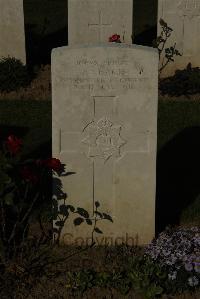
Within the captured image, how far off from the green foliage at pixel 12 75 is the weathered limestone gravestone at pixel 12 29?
26 centimetres

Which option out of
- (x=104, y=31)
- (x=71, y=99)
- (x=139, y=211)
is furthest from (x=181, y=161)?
(x=104, y=31)

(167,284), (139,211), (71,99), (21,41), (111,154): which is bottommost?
(167,284)

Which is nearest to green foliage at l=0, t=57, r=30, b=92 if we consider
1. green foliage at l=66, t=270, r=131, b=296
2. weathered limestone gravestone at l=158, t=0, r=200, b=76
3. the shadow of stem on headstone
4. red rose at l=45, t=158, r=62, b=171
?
weathered limestone gravestone at l=158, t=0, r=200, b=76

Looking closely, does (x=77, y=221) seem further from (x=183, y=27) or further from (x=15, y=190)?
(x=183, y=27)

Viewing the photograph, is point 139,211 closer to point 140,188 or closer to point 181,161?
point 140,188

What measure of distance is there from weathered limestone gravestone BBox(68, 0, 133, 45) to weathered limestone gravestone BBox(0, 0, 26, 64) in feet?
2.83

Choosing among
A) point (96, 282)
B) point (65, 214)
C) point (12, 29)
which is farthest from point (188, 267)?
point (12, 29)

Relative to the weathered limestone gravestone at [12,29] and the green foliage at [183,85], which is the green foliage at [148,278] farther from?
the weathered limestone gravestone at [12,29]

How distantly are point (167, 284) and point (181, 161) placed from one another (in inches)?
131

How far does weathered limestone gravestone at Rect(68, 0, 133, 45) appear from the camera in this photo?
11367 millimetres

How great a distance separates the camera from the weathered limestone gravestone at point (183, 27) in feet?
37.9

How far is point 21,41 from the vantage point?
38.4 feet

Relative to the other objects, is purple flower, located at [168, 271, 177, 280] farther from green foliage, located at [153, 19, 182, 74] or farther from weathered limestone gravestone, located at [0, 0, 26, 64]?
weathered limestone gravestone, located at [0, 0, 26, 64]

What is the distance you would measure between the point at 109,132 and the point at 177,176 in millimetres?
2377
